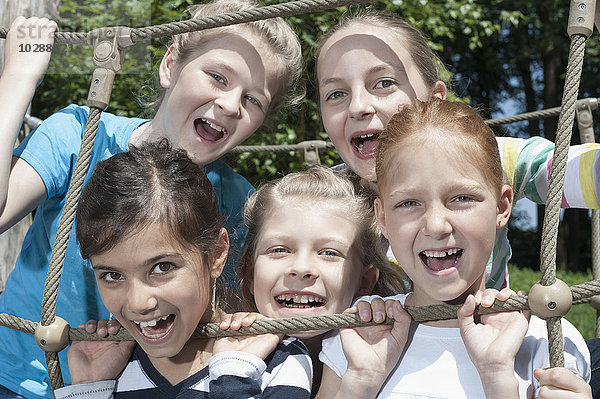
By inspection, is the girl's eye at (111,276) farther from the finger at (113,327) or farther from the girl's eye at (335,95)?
the girl's eye at (335,95)

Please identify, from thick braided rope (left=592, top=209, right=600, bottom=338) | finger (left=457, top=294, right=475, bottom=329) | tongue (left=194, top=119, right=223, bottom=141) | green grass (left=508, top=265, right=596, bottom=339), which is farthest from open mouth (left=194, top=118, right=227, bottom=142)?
green grass (left=508, top=265, right=596, bottom=339)

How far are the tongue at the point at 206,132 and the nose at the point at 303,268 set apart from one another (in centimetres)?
43

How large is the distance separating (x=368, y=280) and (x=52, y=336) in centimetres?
66

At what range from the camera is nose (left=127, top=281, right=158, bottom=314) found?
3.95 ft

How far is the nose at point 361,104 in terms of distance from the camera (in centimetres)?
158

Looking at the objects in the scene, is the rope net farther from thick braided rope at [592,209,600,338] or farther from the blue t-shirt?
thick braided rope at [592,209,600,338]

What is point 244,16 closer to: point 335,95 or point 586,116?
point 335,95

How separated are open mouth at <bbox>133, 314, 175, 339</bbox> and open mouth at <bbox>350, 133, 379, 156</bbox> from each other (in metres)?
0.63

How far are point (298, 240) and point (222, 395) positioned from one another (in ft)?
1.28

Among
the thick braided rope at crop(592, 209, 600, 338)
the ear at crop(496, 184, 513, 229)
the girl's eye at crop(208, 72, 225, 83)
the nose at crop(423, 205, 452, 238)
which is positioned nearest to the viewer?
the nose at crop(423, 205, 452, 238)

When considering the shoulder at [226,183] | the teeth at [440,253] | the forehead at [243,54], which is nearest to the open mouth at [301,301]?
the teeth at [440,253]

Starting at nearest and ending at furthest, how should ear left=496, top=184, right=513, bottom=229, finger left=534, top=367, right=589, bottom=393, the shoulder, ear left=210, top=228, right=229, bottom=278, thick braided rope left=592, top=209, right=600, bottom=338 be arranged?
finger left=534, top=367, right=589, bottom=393 → ear left=496, top=184, right=513, bottom=229 → ear left=210, top=228, right=229, bottom=278 → the shoulder → thick braided rope left=592, top=209, right=600, bottom=338

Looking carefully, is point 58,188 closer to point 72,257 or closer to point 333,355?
point 72,257

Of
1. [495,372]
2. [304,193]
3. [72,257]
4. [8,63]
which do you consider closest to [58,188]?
[72,257]
